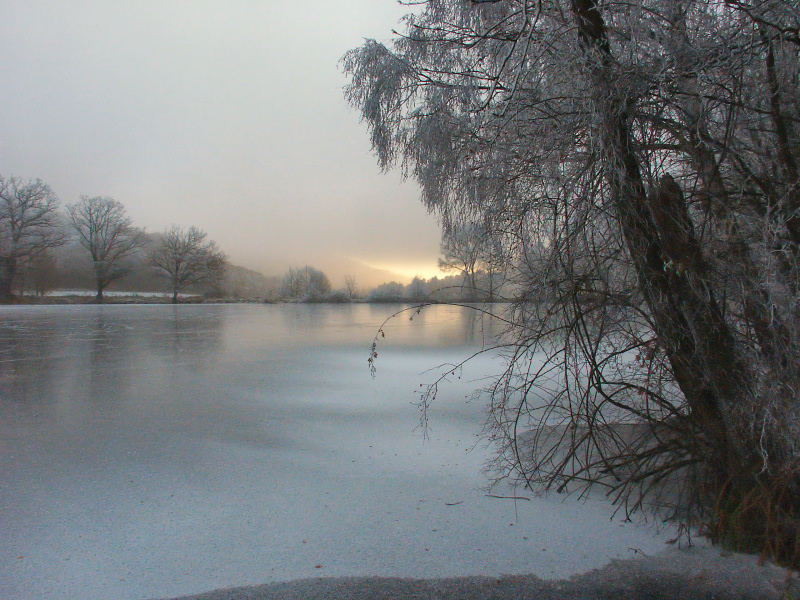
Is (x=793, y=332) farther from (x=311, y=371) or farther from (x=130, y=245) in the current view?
(x=130, y=245)

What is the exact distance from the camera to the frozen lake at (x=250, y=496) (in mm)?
2332

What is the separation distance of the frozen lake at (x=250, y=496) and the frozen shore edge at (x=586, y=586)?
0.08m

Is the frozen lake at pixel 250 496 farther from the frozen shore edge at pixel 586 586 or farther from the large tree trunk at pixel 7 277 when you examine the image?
the large tree trunk at pixel 7 277

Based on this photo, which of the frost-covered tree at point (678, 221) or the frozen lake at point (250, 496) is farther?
the frost-covered tree at point (678, 221)

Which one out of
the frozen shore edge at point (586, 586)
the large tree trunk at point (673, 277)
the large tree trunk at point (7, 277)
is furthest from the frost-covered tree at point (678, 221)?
the large tree trunk at point (7, 277)

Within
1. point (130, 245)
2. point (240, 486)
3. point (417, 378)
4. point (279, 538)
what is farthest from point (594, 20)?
point (130, 245)

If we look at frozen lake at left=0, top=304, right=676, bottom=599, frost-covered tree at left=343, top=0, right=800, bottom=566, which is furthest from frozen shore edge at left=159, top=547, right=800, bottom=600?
frost-covered tree at left=343, top=0, right=800, bottom=566

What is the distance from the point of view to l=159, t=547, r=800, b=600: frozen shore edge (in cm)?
211

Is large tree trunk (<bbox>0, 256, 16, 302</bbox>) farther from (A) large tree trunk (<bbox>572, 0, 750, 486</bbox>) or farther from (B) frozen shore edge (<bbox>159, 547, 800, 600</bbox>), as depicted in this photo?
(A) large tree trunk (<bbox>572, 0, 750, 486</bbox>)

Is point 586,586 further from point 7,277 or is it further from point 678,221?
point 7,277

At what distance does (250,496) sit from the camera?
3.10m

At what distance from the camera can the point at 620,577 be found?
234 centimetres

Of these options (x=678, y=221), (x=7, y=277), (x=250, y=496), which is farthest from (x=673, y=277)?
(x=7, y=277)

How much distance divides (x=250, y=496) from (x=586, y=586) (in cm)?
213
